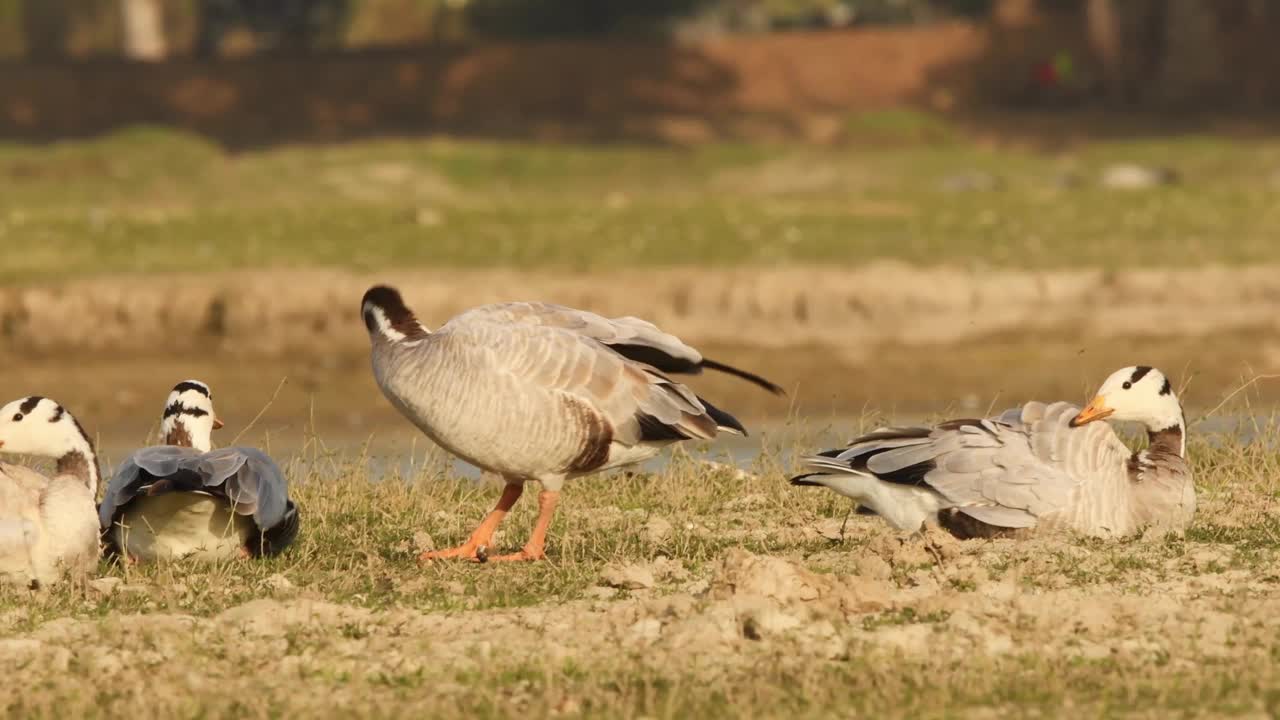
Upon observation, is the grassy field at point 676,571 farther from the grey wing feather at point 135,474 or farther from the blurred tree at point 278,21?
the blurred tree at point 278,21

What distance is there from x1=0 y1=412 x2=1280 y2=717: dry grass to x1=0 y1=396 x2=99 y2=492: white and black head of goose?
1.47ft

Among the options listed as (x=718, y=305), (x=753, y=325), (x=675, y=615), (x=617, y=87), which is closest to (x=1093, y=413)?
(x=675, y=615)

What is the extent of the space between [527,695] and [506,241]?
1463 cm

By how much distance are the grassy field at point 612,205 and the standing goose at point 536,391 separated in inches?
415

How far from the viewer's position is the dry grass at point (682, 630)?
6.01m

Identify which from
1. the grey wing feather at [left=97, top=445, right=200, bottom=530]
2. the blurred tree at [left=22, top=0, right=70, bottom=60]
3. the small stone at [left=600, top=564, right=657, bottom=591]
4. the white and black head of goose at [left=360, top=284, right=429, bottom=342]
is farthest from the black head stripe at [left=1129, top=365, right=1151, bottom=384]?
the blurred tree at [left=22, top=0, right=70, bottom=60]

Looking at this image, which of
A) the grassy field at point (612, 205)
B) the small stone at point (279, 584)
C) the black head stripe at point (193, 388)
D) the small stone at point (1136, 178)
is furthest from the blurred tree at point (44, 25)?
→ the small stone at point (279, 584)

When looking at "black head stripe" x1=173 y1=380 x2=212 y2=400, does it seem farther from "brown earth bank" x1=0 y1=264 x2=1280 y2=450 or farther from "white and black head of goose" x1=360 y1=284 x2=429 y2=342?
"brown earth bank" x1=0 y1=264 x2=1280 y2=450

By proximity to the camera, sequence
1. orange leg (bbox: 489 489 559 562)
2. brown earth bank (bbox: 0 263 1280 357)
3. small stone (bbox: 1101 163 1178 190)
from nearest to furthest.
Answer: orange leg (bbox: 489 489 559 562)
brown earth bank (bbox: 0 263 1280 357)
small stone (bbox: 1101 163 1178 190)

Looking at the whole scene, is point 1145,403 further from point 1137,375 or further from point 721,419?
point 721,419

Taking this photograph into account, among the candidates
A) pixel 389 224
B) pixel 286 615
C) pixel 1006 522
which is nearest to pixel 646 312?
pixel 389 224

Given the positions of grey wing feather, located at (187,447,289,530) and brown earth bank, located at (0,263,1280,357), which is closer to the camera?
grey wing feather, located at (187,447,289,530)

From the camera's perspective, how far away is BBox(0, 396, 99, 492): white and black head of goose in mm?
8133

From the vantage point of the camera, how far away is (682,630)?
656cm
